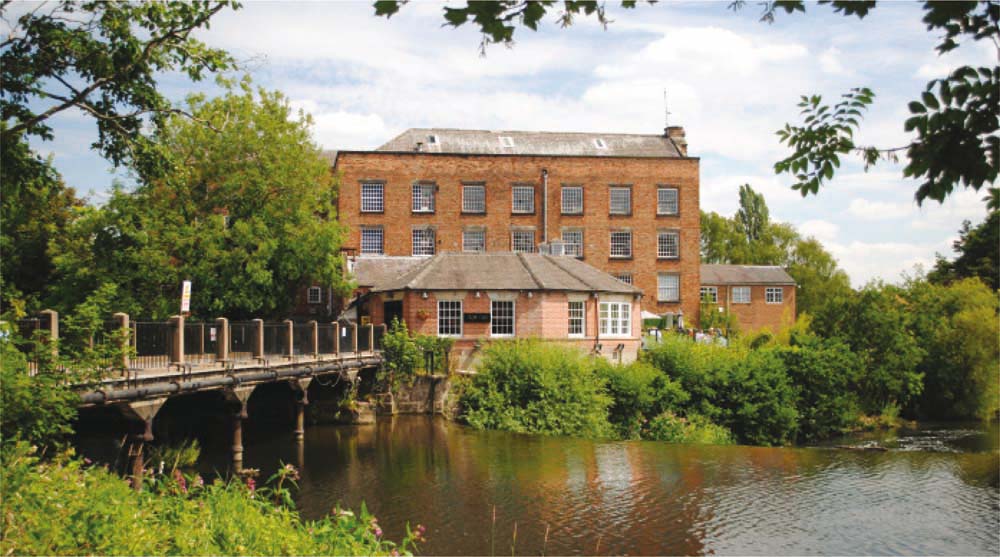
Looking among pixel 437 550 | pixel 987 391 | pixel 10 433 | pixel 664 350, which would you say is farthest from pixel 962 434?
pixel 10 433

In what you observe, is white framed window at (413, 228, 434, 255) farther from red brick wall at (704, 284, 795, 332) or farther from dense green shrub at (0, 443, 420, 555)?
dense green shrub at (0, 443, 420, 555)

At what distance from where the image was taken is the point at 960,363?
117 ft

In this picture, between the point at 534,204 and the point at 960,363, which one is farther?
the point at 534,204

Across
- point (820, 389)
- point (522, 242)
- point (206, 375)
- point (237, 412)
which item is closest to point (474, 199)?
point (522, 242)

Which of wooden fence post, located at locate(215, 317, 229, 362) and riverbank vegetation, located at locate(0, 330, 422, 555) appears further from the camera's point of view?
wooden fence post, located at locate(215, 317, 229, 362)

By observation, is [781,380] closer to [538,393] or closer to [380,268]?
[538,393]

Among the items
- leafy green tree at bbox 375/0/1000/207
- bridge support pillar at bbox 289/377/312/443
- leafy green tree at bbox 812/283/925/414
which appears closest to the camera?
leafy green tree at bbox 375/0/1000/207

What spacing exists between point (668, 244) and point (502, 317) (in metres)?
19.0

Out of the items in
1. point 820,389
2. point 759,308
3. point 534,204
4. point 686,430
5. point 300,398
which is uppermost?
point 534,204

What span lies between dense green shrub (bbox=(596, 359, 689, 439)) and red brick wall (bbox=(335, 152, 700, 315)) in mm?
18108

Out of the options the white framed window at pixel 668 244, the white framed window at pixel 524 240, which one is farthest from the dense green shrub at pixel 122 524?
the white framed window at pixel 668 244

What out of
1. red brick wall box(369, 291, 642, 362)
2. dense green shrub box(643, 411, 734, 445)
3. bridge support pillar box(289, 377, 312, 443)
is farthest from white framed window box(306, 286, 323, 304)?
dense green shrub box(643, 411, 734, 445)

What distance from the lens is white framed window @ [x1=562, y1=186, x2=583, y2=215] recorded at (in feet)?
151

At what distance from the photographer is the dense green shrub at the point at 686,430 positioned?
2631cm
